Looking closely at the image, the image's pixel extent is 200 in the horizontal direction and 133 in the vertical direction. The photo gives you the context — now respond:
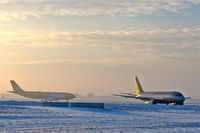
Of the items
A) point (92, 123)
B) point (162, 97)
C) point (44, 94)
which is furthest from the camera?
point (44, 94)

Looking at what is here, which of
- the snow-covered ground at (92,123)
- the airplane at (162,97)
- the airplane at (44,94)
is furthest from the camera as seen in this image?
the airplane at (44,94)

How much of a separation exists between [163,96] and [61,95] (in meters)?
41.2

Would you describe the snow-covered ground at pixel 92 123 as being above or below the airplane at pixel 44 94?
below

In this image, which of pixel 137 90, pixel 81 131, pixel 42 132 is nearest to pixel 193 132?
pixel 81 131

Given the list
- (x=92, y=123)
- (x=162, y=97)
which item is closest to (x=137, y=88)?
(x=162, y=97)

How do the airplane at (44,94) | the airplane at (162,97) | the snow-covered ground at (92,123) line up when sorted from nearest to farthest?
1. the snow-covered ground at (92,123)
2. the airplane at (162,97)
3. the airplane at (44,94)

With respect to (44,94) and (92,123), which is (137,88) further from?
(92,123)

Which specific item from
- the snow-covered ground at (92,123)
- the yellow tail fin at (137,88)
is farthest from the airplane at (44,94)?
the snow-covered ground at (92,123)

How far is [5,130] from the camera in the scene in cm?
2758

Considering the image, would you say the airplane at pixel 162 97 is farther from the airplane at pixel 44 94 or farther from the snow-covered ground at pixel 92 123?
the snow-covered ground at pixel 92 123

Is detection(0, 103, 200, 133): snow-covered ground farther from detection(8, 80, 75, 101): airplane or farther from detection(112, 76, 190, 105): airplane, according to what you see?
detection(8, 80, 75, 101): airplane

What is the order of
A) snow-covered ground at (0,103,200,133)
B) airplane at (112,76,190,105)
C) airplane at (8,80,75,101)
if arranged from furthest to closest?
1. airplane at (8,80,75,101)
2. airplane at (112,76,190,105)
3. snow-covered ground at (0,103,200,133)

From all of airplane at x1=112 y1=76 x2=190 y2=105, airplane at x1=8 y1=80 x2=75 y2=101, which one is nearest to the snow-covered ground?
airplane at x1=112 y1=76 x2=190 y2=105

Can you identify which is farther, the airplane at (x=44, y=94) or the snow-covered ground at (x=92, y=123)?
the airplane at (x=44, y=94)
